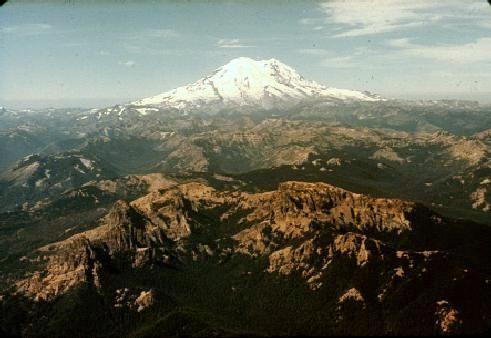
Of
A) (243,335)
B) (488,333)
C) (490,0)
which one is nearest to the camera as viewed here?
(490,0)

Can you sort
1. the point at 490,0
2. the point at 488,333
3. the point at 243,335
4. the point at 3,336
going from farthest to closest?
the point at 243,335 → the point at 488,333 → the point at 3,336 → the point at 490,0

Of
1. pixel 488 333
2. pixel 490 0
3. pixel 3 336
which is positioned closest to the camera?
pixel 490 0

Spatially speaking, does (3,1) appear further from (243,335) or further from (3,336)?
(243,335)

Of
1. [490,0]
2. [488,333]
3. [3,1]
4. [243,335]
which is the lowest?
[243,335]

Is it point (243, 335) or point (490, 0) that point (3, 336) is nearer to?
point (490, 0)

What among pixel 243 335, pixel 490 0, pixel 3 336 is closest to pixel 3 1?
pixel 3 336

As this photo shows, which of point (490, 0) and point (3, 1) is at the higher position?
point (3, 1)

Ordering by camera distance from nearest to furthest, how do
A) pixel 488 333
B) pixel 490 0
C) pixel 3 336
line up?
pixel 490 0 → pixel 3 336 → pixel 488 333

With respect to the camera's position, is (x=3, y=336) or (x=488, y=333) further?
(x=488, y=333)

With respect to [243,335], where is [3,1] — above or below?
above

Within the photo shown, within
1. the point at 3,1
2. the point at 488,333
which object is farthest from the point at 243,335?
the point at 3,1
